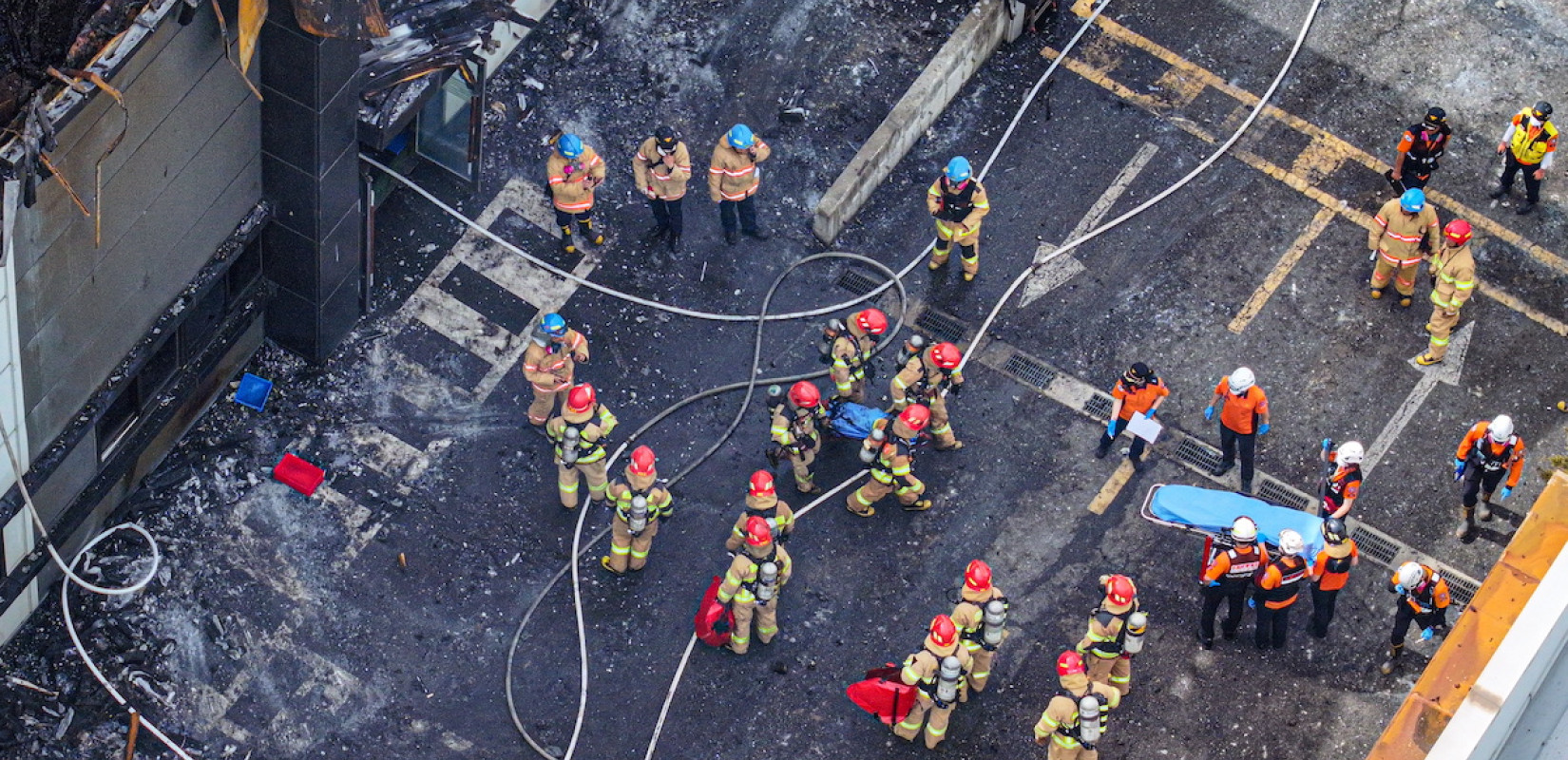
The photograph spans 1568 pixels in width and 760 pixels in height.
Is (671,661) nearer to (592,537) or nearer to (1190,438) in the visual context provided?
(592,537)

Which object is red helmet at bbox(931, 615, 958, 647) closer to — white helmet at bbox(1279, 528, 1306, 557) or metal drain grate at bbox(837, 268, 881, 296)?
white helmet at bbox(1279, 528, 1306, 557)

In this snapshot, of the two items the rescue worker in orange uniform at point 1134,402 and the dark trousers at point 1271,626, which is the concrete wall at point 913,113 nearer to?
the rescue worker in orange uniform at point 1134,402

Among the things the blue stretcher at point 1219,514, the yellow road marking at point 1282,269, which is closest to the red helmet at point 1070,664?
the blue stretcher at point 1219,514

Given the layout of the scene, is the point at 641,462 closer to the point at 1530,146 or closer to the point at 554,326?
the point at 554,326

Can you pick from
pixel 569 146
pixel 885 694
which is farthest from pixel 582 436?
pixel 885 694

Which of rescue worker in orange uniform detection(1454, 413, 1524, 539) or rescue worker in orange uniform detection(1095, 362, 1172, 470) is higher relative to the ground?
rescue worker in orange uniform detection(1454, 413, 1524, 539)

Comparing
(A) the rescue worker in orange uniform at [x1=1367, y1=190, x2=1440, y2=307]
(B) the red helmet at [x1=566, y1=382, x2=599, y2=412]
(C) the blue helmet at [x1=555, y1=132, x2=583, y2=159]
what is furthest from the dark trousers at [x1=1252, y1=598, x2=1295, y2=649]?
(C) the blue helmet at [x1=555, y1=132, x2=583, y2=159]

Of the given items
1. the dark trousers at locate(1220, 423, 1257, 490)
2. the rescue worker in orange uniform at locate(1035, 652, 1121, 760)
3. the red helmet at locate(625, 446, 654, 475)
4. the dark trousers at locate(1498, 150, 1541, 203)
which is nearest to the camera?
the rescue worker in orange uniform at locate(1035, 652, 1121, 760)
